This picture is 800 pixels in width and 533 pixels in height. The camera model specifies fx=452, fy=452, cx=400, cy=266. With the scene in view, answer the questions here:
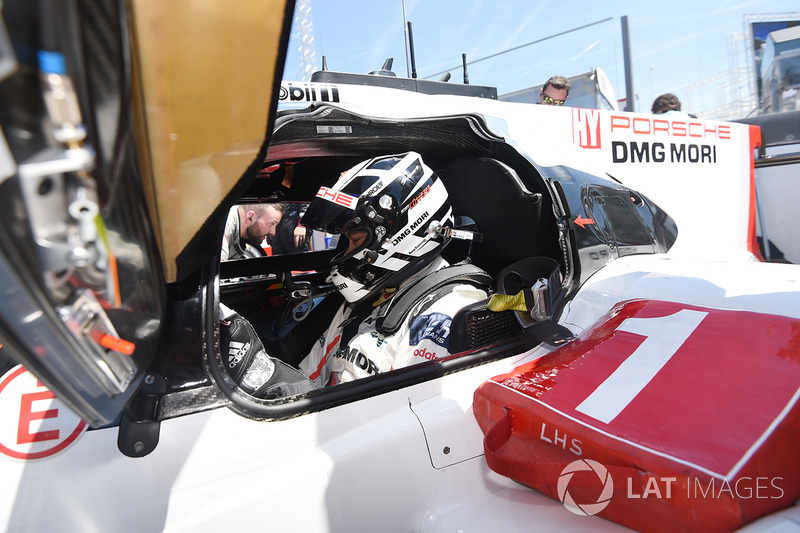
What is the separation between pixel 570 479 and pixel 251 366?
840 mm

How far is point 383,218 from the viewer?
170 cm

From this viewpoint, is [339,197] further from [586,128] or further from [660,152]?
[660,152]

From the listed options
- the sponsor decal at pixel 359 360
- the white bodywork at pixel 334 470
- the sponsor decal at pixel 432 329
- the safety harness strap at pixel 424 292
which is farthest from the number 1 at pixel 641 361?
the sponsor decal at pixel 359 360

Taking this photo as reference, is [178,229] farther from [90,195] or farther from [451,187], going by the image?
[451,187]

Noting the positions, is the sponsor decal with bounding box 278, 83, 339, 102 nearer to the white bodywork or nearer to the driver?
the driver

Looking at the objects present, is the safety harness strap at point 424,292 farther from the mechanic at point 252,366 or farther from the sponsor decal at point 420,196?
the mechanic at point 252,366

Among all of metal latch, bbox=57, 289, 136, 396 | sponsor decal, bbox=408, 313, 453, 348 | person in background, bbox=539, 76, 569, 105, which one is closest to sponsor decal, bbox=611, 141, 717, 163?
person in background, bbox=539, 76, 569, 105

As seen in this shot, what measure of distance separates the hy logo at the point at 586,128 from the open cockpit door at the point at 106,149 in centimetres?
226

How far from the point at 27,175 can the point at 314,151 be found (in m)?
1.30

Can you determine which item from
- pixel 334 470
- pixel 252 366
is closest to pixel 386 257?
pixel 252 366

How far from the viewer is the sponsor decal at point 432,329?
4.90 ft

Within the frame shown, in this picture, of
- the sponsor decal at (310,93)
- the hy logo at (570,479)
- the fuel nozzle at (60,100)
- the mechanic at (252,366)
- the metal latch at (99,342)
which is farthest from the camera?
the sponsor decal at (310,93)

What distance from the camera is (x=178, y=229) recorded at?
672mm

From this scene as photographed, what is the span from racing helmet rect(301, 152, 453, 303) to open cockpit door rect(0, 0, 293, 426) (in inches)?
39.8
